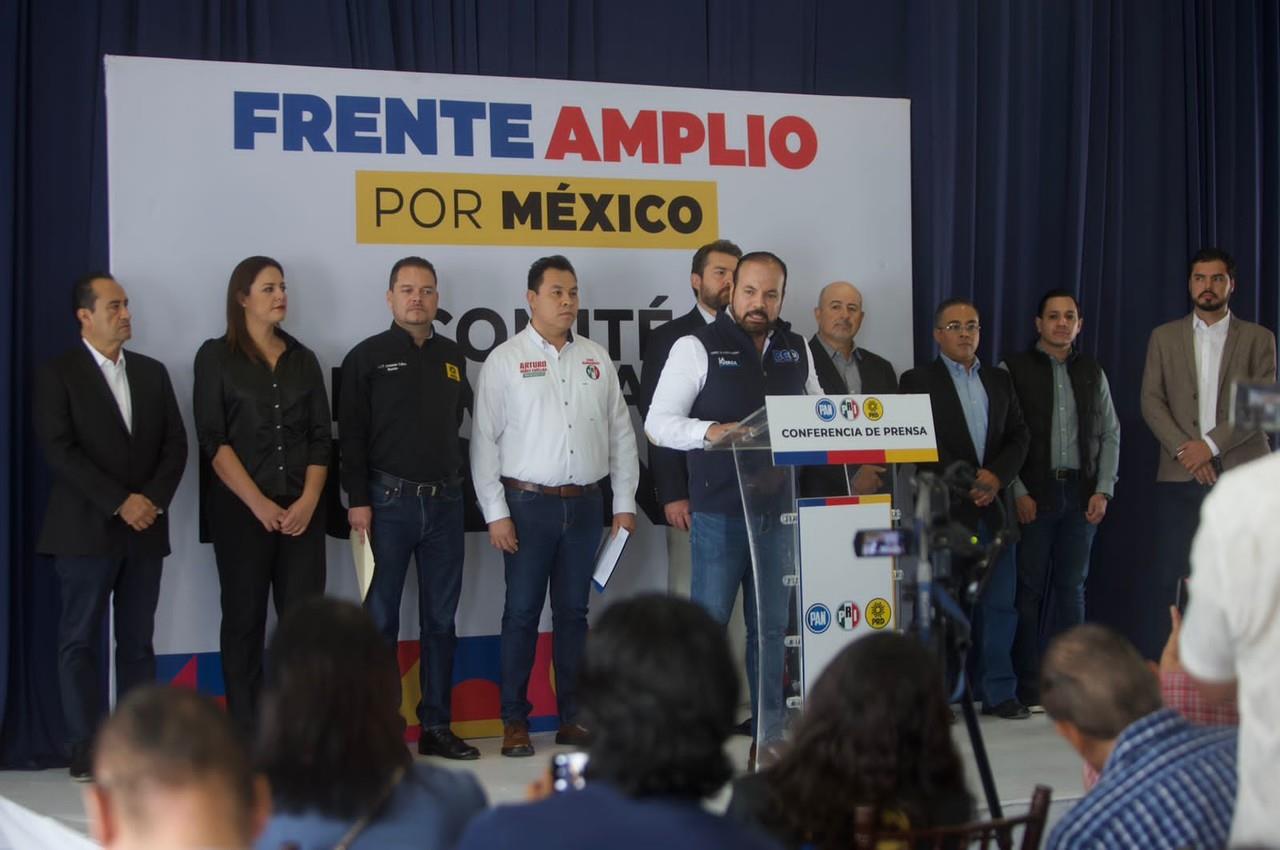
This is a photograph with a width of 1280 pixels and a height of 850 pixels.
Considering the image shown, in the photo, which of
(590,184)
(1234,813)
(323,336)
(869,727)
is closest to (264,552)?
(323,336)

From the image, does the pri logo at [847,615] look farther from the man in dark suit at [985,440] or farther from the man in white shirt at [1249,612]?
the man in white shirt at [1249,612]

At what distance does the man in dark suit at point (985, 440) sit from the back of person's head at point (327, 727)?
3.79m

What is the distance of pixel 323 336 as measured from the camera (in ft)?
15.6

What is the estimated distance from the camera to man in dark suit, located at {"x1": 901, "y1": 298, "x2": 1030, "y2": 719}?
5145 mm

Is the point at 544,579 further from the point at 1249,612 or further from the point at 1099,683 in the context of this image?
the point at 1249,612

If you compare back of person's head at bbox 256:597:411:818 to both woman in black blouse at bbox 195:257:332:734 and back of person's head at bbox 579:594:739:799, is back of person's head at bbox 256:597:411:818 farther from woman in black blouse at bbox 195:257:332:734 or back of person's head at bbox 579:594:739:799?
Result: woman in black blouse at bbox 195:257:332:734

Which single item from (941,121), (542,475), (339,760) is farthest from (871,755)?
(941,121)

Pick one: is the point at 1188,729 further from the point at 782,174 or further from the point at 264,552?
the point at 782,174

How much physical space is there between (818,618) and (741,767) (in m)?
0.77

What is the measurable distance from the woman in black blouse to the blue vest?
134 cm

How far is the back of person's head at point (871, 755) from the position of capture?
1.77 m

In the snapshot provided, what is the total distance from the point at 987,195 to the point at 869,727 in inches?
174

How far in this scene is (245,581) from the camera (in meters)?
4.39

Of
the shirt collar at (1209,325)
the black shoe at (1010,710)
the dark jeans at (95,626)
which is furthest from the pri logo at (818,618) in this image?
the shirt collar at (1209,325)
